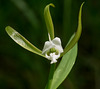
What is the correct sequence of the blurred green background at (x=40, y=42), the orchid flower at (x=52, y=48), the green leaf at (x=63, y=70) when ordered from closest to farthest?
the orchid flower at (x=52, y=48) → the green leaf at (x=63, y=70) → the blurred green background at (x=40, y=42)

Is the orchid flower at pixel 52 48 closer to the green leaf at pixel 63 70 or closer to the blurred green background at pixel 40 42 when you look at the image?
the green leaf at pixel 63 70

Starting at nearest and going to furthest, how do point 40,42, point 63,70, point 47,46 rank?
point 47,46 → point 63,70 → point 40,42

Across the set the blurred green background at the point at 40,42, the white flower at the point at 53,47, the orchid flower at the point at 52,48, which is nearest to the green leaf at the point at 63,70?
the orchid flower at the point at 52,48

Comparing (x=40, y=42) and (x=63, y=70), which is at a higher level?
(x=63, y=70)

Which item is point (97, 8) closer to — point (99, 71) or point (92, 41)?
point (92, 41)

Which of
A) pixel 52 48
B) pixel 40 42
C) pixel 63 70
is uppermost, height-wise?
pixel 52 48

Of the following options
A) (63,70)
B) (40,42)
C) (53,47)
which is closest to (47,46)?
(53,47)

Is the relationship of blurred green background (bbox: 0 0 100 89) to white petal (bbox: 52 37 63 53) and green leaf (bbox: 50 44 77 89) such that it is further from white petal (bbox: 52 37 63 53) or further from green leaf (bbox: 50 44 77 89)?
white petal (bbox: 52 37 63 53)

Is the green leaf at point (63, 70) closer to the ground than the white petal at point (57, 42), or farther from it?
closer to the ground

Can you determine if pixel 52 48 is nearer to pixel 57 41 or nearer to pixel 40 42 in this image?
pixel 57 41

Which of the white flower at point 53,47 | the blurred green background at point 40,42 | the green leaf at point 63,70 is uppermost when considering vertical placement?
the white flower at point 53,47
